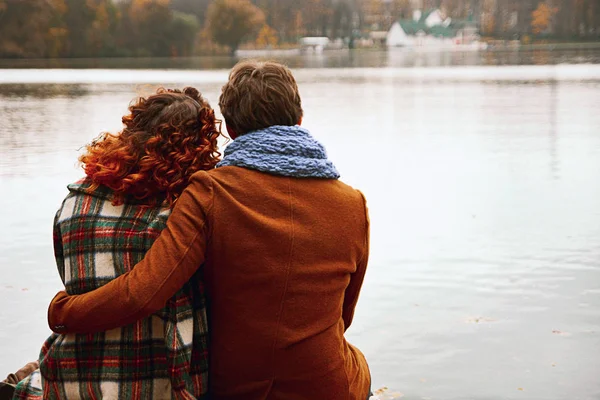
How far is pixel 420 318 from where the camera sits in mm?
5379

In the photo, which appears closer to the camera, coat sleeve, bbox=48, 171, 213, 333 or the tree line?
coat sleeve, bbox=48, 171, 213, 333

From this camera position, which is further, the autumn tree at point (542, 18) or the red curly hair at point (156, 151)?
the autumn tree at point (542, 18)

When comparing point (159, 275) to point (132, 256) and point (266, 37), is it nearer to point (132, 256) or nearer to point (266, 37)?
point (132, 256)

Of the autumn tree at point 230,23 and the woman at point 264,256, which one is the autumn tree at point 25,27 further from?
the woman at point 264,256

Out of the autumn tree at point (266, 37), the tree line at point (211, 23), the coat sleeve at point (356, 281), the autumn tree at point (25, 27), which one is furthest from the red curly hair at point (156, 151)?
the autumn tree at point (266, 37)

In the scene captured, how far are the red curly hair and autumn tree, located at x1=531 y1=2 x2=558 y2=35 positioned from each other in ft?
431

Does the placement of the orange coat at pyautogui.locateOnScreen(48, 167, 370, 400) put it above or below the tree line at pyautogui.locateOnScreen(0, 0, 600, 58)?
below

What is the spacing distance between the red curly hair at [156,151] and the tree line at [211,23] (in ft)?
289

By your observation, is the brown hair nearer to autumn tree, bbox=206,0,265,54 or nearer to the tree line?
the tree line

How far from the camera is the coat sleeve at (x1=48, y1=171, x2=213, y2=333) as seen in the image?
2.23 metres

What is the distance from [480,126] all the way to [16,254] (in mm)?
13320

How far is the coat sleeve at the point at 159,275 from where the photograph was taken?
2.23 metres

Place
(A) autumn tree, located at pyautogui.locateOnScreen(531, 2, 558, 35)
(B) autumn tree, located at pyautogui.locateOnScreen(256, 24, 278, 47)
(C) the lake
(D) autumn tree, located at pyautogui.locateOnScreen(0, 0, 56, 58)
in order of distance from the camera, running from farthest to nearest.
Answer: (A) autumn tree, located at pyautogui.locateOnScreen(531, 2, 558, 35)
(B) autumn tree, located at pyautogui.locateOnScreen(256, 24, 278, 47)
(D) autumn tree, located at pyautogui.locateOnScreen(0, 0, 56, 58)
(C) the lake

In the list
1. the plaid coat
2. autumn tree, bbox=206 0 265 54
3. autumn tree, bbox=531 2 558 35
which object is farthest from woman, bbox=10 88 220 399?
autumn tree, bbox=531 2 558 35
